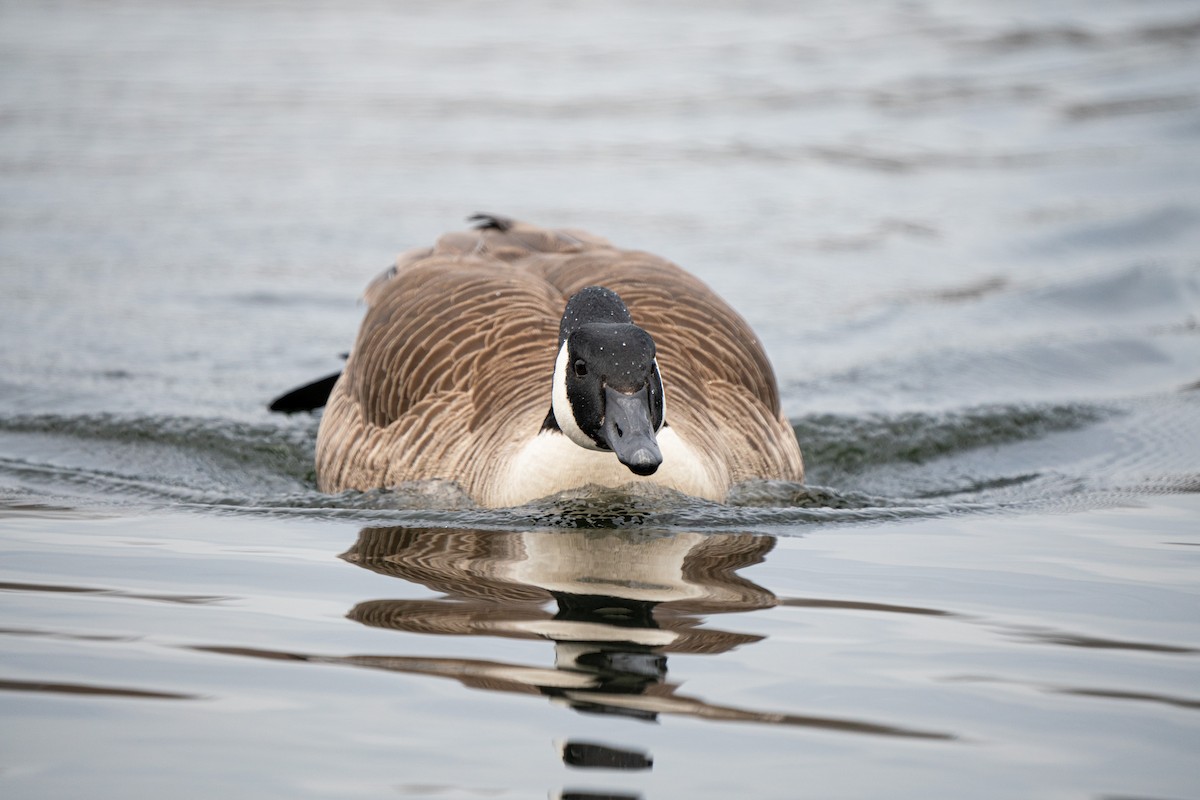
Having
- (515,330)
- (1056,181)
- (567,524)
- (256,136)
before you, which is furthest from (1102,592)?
(256,136)

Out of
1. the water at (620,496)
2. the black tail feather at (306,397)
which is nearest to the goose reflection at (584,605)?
the water at (620,496)

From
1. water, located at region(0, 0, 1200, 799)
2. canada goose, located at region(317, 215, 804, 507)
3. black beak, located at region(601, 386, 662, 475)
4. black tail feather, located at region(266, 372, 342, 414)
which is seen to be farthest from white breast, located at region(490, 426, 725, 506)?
black tail feather, located at region(266, 372, 342, 414)

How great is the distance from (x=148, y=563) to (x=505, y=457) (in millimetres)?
1683

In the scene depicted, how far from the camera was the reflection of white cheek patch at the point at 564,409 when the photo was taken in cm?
685

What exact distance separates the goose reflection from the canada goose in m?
0.37

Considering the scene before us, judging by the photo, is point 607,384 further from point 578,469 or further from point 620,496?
point 620,496

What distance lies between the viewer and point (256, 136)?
20141 mm

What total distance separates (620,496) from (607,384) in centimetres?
68

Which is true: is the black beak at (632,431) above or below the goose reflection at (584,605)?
above

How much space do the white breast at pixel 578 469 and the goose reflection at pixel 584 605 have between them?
221mm

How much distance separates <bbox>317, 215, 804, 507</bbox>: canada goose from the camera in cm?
682

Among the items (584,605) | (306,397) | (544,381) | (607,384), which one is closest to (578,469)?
(607,384)

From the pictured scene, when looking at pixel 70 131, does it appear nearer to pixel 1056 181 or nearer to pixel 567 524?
pixel 1056 181

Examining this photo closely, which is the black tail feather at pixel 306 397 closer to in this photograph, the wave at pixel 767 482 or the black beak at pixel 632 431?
the wave at pixel 767 482
